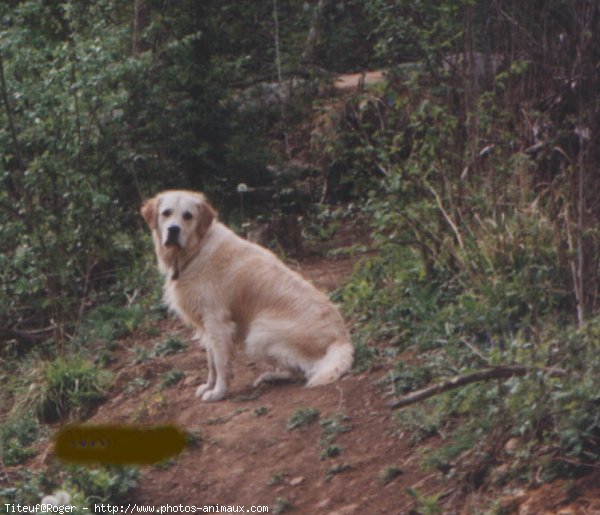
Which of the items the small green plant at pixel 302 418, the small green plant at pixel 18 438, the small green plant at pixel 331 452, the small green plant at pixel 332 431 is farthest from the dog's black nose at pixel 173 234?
the small green plant at pixel 331 452

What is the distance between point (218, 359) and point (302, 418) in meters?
1.08

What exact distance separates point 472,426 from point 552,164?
10.3 feet

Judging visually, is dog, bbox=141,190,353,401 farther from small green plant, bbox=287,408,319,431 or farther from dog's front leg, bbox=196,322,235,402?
small green plant, bbox=287,408,319,431

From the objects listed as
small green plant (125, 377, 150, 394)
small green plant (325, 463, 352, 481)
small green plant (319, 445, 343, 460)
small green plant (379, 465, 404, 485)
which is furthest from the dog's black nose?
small green plant (379, 465, 404, 485)

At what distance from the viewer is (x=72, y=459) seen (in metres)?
7.29

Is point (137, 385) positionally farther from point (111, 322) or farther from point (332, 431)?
point (332, 431)

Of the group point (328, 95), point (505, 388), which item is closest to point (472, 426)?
point (505, 388)

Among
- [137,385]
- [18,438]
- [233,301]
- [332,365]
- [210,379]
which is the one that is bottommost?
[18,438]

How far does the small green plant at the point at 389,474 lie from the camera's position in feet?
19.6

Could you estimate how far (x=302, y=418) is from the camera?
7094mm

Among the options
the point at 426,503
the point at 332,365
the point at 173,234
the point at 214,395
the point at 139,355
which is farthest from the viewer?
the point at 139,355

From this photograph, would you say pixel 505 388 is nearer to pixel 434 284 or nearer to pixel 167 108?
pixel 434 284

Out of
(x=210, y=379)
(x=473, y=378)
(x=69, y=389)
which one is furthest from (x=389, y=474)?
(x=69, y=389)

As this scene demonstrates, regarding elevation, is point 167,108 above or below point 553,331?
above
